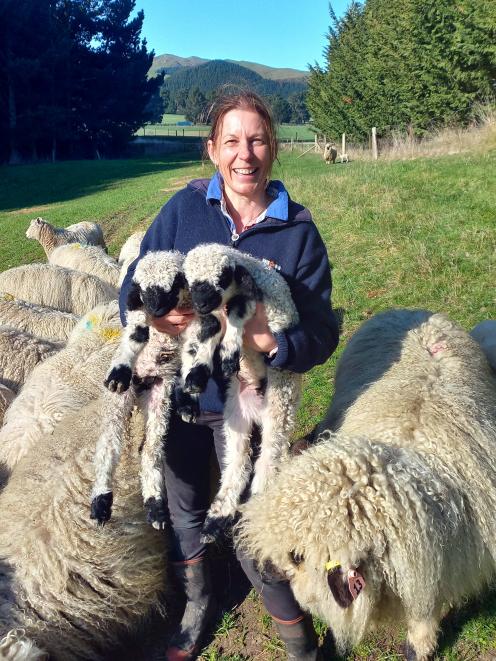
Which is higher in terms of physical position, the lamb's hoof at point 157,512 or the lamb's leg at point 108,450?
the lamb's leg at point 108,450

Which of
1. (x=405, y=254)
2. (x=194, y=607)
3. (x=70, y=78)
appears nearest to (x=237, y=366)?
(x=194, y=607)

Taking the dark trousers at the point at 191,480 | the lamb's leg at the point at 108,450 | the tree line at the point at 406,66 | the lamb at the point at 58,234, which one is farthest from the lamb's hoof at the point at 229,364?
the tree line at the point at 406,66

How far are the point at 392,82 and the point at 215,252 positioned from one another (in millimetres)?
29952

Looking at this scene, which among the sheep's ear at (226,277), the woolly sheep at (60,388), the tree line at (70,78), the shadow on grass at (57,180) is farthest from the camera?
the tree line at (70,78)

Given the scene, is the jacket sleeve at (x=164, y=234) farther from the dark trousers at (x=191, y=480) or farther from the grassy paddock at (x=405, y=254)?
the grassy paddock at (x=405, y=254)

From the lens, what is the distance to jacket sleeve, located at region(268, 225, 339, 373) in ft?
8.09

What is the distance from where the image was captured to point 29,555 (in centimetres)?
265

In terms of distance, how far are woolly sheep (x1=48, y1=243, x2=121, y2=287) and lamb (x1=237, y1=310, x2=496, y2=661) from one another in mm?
5742

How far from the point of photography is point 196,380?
7.64ft

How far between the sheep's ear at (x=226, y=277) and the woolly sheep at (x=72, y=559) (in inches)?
41.4

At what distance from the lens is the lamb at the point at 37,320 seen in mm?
5777

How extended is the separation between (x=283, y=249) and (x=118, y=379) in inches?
37.3

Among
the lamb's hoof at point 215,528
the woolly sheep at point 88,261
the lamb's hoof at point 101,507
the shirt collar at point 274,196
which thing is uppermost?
the shirt collar at point 274,196

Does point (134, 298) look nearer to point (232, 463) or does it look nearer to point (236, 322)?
point (236, 322)
